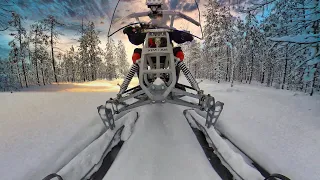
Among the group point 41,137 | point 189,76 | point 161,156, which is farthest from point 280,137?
point 41,137

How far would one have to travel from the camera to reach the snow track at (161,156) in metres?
2.25

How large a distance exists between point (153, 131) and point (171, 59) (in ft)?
5.09

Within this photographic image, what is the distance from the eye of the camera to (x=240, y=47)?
98.9 ft

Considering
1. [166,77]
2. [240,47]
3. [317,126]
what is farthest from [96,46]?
[317,126]

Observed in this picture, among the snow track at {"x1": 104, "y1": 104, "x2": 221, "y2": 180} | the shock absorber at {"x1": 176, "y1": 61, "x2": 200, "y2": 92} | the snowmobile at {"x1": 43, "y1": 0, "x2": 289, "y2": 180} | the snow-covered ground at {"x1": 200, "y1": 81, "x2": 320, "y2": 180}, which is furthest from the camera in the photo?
the shock absorber at {"x1": 176, "y1": 61, "x2": 200, "y2": 92}

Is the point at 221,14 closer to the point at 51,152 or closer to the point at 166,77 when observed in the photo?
the point at 166,77

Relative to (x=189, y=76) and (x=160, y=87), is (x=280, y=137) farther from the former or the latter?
(x=160, y=87)

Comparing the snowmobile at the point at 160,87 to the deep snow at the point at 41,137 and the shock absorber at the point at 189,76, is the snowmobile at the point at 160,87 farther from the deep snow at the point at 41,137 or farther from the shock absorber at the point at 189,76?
the deep snow at the point at 41,137

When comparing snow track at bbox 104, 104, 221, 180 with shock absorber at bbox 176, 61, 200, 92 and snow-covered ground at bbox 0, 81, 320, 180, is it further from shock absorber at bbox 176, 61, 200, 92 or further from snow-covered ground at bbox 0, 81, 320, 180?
shock absorber at bbox 176, 61, 200, 92

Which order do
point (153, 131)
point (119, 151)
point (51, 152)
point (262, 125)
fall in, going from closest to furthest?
1. point (51, 152)
2. point (119, 151)
3. point (153, 131)
4. point (262, 125)

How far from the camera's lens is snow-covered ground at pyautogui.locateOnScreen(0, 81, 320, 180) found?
2.33 metres

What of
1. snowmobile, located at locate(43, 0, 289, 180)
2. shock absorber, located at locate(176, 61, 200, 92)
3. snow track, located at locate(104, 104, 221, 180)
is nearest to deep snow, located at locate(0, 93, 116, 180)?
snowmobile, located at locate(43, 0, 289, 180)

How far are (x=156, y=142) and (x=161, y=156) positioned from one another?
480 mm

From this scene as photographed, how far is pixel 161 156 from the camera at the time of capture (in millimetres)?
2646
